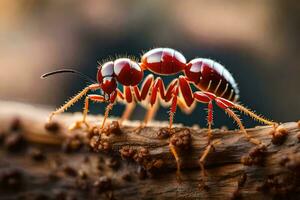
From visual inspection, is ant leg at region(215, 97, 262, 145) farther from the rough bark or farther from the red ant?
the red ant

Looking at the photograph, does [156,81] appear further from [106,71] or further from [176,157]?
[176,157]

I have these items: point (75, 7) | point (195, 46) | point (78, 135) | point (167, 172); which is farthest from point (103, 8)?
point (167, 172)

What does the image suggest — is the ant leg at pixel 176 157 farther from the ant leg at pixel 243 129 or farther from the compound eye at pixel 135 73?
the compound eye at pixel 135 73

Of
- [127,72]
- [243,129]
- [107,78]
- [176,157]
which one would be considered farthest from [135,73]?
[243,129]

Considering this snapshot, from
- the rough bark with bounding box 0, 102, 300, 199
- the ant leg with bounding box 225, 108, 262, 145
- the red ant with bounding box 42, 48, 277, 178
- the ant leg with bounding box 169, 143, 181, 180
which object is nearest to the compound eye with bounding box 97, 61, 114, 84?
the red ant with bounding box 42, 48, 277, 178

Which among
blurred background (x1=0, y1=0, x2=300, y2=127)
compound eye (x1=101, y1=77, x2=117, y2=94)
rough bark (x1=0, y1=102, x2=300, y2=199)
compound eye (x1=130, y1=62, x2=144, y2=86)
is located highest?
blurred background (x1=0, y1=0, x2=300, y2=127)

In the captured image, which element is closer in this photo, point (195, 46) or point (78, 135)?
point (78, 135)

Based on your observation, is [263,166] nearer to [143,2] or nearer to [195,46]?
[195,46]
